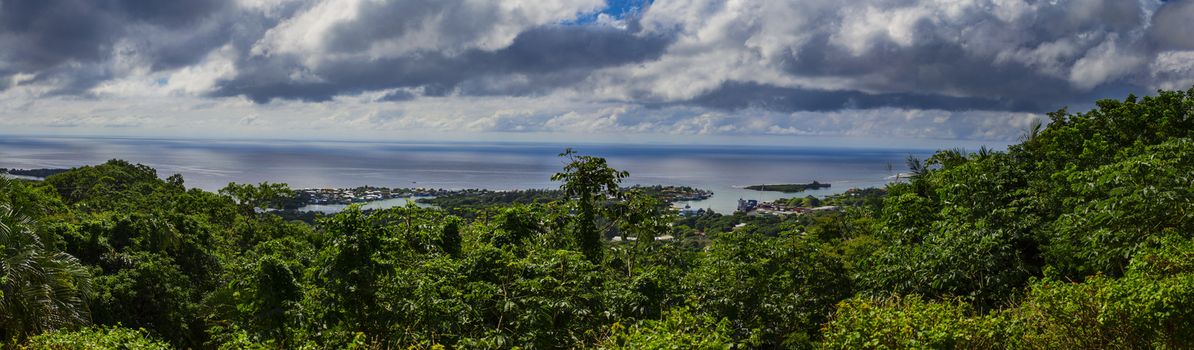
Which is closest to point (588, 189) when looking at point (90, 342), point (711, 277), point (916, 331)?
point (711, 277)

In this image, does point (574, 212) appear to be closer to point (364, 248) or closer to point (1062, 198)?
point (364, 248)

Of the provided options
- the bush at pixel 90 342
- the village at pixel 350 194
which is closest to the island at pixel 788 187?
the village at pixel 350 194

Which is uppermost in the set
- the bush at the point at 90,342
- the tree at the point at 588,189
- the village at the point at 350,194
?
the tree at the point at 588,189

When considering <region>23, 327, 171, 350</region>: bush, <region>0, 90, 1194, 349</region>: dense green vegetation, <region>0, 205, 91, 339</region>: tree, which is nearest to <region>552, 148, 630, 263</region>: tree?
<region>0, 90, 1194, 349</region>: dense green vegetation

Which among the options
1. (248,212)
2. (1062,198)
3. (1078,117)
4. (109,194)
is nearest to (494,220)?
(1062,198)

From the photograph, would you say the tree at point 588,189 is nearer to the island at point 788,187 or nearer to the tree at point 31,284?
the tree at point 31,284

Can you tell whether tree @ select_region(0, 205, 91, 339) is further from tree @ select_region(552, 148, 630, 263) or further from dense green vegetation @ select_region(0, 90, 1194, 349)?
tree @ select_region(552, 148, 630, 263)
